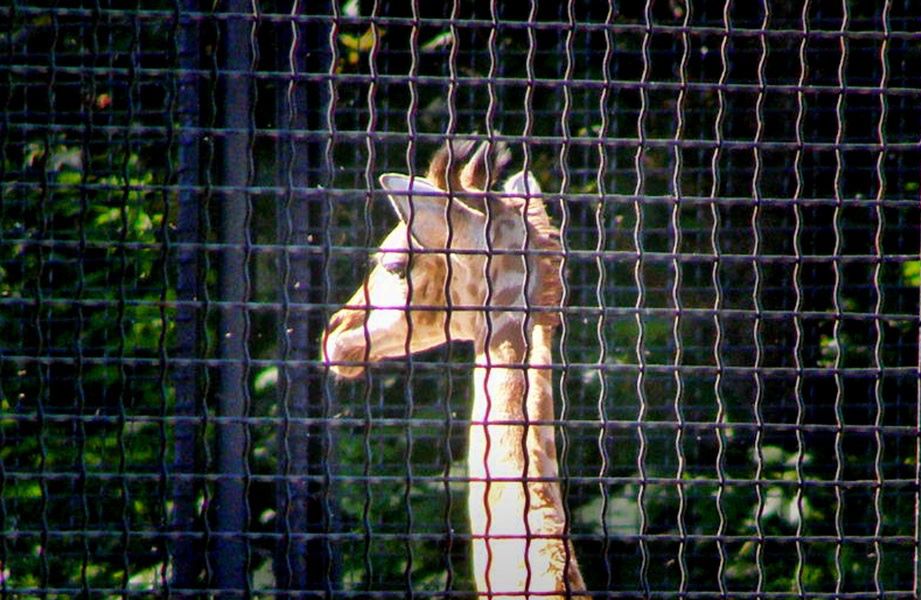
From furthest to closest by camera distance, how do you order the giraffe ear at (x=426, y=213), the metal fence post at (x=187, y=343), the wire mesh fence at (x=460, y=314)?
the wire mesh fence at (x=460, y=314) → the metal fence post at (x=187, y=343) → the giraffe ear at (x=426, y=213)

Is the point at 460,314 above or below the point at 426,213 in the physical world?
below

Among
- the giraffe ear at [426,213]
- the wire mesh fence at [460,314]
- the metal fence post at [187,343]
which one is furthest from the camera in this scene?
the wire mesh fence at [460,314]

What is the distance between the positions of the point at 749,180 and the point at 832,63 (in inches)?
14.2

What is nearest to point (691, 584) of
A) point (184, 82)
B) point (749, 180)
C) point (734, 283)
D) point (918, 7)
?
point (734, 283)

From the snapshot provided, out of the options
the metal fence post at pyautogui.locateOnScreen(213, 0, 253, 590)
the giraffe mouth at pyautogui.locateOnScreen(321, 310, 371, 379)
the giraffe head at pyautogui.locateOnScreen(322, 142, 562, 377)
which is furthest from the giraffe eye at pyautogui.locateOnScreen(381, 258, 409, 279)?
the metal fence post at pyautogui.locateOnScreen(213, 0, 253, 590)

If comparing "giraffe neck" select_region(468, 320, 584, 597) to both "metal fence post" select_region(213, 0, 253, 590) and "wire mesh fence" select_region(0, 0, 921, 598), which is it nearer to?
"wire mesh fence" select_region(0, 0, 921, 598)

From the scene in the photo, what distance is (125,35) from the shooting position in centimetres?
311

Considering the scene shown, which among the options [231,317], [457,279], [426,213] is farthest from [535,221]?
[231,317]

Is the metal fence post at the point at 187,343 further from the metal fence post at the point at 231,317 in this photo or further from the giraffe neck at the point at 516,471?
the giraffe neck at the point at 516,471

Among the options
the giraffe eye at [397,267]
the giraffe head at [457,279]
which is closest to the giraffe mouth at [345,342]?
the giraffe head at [457,279]

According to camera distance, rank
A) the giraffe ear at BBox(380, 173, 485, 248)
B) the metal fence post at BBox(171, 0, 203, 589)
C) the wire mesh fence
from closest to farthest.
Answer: the giraffe ear at BBox(380, 173, 485, 248), the metal fence post at BBox(171, 0, 203, 589), the wire mesh fence

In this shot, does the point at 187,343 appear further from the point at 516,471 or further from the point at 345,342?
the point at 516,471

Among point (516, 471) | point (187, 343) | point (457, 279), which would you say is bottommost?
point (516, 471)

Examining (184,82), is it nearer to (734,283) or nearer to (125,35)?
(125,35)
